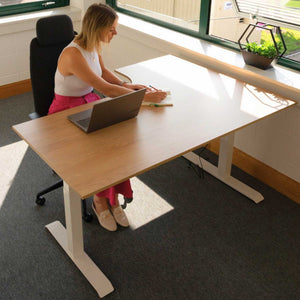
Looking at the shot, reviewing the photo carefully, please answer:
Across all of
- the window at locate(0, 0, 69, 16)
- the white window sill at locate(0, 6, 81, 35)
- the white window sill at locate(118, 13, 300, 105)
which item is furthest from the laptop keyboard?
the window at locate(0, 0, 69, 16)

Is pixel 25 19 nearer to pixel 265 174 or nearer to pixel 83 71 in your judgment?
pixel 83 71

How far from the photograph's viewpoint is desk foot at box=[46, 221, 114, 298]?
2.22 meters

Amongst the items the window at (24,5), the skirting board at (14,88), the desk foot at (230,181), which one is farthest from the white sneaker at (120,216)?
the window at (24,5)

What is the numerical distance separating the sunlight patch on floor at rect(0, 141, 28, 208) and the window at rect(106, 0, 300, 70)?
1.58 meters

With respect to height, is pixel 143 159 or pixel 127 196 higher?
pixel 143 159

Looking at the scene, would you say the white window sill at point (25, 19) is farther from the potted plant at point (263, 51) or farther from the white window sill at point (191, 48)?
the potted plant at point (263, 51)

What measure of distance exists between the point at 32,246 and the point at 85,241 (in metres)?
0.30

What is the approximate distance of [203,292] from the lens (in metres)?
2.25

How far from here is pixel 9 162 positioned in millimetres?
3221

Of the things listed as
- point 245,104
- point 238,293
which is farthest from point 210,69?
point 238,293

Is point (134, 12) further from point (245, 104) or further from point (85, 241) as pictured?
point (85, 241)

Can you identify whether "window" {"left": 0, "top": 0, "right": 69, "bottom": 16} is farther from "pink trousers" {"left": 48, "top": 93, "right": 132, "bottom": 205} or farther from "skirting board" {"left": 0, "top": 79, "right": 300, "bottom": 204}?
"skirting board" {"left": 0, "top": 79, "right": 300, "bottom": 204}

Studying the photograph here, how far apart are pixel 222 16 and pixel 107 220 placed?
172cm

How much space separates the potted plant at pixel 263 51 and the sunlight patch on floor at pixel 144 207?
1088 millimetres
